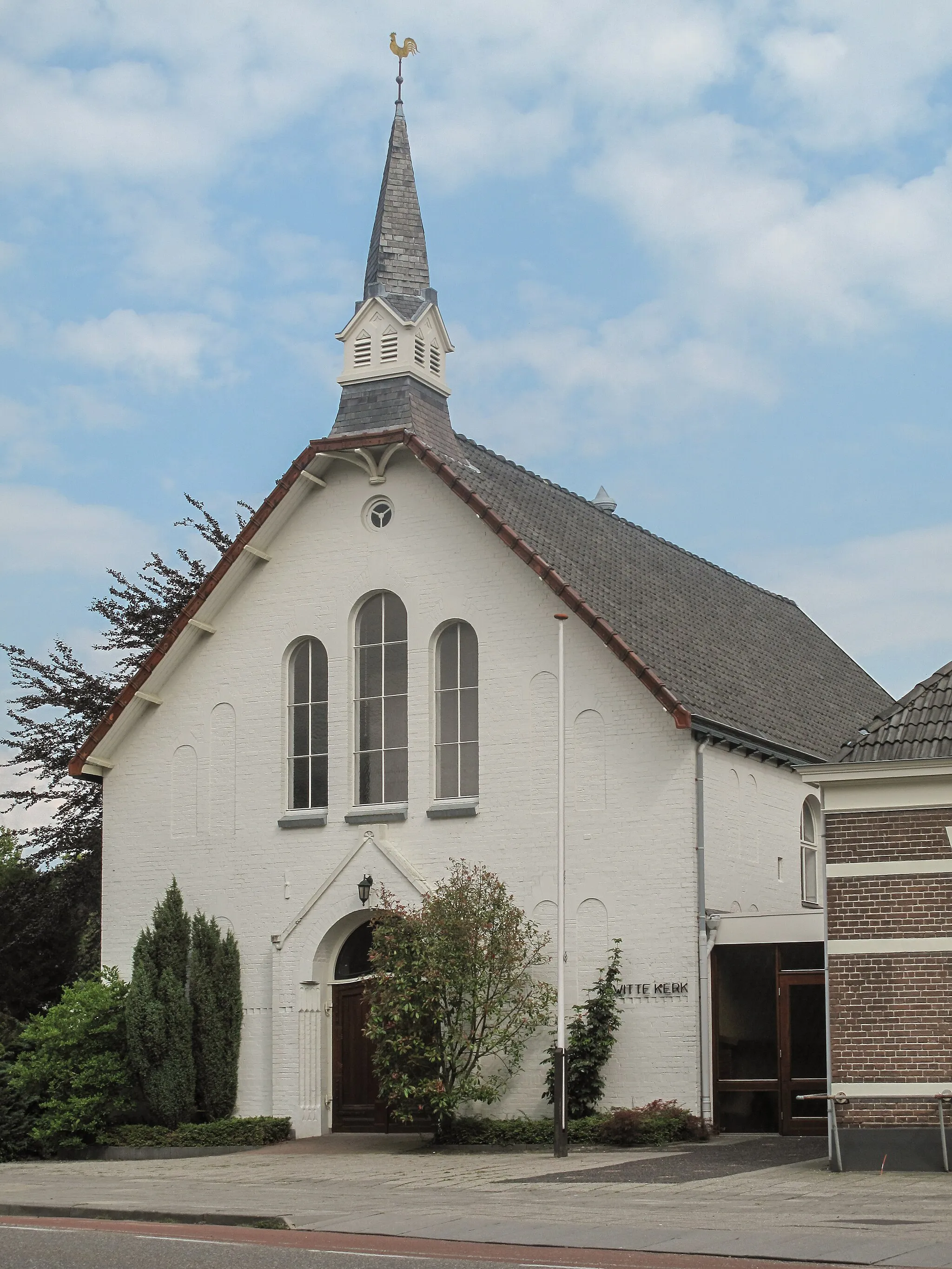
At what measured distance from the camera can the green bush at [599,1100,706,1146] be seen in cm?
2317

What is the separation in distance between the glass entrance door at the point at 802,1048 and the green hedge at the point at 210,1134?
752 centimetres

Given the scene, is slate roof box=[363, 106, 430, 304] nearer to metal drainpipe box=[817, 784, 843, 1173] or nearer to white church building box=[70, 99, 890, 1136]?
white church building box=[70, 99, 890, 1136]

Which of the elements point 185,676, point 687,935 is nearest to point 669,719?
point 687,935

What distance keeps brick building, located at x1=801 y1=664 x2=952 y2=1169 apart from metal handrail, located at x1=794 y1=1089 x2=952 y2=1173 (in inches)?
0.7

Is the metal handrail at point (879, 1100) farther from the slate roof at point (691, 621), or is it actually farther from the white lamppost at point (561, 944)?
the slate roof at point (691, 621)

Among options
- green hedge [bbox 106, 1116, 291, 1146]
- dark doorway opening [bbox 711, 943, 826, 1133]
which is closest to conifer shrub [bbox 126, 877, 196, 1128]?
green hedge [bbox 106, 1116, 291, 1146]

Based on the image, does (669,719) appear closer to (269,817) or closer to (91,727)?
(269,817)

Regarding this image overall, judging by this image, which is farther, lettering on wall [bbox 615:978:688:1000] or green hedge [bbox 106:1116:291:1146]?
green hedge [bbox 106:1116:291:1146]

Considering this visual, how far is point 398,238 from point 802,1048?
1504cm

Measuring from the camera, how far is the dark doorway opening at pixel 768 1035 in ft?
80.7

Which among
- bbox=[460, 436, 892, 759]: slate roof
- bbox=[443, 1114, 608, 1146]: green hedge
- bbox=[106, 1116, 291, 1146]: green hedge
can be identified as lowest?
bbox=[106, 1116, 291, 1146]: green hedge

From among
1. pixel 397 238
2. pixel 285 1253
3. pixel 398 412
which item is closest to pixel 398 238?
pixel 397 238

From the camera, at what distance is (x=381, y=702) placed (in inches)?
1101

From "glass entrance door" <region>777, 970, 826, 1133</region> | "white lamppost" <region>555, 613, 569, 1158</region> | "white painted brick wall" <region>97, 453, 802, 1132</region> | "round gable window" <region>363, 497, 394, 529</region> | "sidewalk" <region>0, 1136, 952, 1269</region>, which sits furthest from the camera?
"round gable window" <region>363, 497, 394, 529</region>
